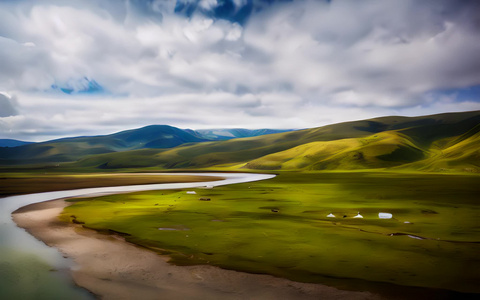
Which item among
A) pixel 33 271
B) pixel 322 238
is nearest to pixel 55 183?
pixel 33 271

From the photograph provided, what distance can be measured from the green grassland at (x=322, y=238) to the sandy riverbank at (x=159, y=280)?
3.59 feet

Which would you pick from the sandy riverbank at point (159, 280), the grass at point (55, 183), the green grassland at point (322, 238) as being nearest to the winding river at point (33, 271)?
the sandy riverbank at point (159, 280)

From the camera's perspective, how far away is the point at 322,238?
2286cm

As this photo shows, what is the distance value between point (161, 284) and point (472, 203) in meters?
42.8

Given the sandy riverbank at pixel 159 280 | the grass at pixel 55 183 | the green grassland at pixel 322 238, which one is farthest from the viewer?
the grass at pixel 55 183

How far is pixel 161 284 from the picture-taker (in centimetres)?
1499

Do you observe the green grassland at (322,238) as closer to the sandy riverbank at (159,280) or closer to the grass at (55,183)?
the sandy riverbank at (159,280)

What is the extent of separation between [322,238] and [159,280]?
13.1 meters

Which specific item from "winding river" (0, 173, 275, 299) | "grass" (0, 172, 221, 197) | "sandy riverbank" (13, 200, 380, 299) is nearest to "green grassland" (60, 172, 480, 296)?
"sandy riverbank" (13, 200, 380, 299)

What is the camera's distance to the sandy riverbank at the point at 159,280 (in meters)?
13.7

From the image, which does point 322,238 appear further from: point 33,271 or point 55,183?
point 55,183

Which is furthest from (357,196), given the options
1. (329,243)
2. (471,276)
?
(471,276)

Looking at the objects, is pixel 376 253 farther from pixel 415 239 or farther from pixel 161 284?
pixel 161 284

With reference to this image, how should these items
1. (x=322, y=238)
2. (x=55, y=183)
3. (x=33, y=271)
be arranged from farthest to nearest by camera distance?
(x=55, y=183)
(x=322, y=238)
(x=33, y=271)
